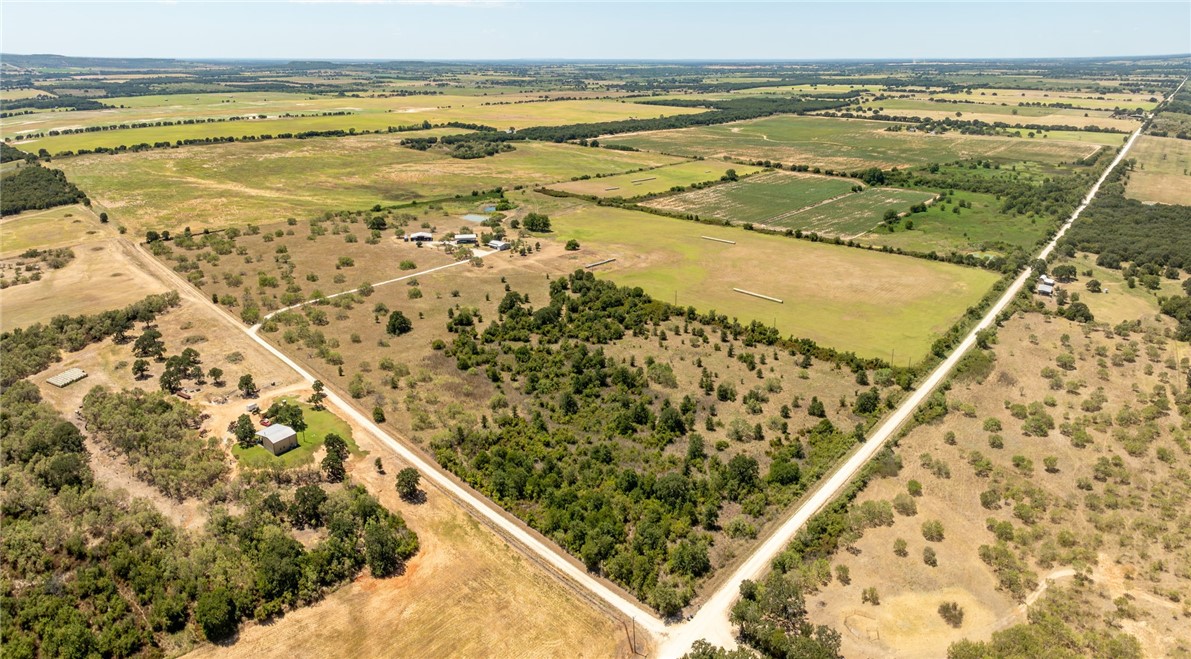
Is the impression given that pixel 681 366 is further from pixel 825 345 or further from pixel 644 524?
pixel 644 524

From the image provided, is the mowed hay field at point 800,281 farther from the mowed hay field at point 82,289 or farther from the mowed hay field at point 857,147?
the mowed hay field at point 857,147

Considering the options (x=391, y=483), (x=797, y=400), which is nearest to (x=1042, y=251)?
(x=797, y=400)

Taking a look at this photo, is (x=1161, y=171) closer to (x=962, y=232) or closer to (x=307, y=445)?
(x=962, y=232)

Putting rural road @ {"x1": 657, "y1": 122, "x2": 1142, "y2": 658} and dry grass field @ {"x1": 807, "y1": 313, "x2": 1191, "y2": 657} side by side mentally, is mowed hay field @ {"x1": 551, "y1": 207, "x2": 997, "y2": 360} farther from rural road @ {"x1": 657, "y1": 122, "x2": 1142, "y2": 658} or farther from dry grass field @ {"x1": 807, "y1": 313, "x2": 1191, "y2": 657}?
dry grass field @ {"x1": 807, "y1": 313, "x2": 1191, "y2": 657}

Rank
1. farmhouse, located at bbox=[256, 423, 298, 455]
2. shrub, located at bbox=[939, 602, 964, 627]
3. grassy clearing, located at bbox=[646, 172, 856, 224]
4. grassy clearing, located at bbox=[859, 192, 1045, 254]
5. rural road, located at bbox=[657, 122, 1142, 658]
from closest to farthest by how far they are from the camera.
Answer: rural road, located at bbox=[657, 122, 1142, 658] → shrub, located at bbox=[939, 602, 964, 627] → farmhouse, located at bbox=[256, 423, 298, 455] → grassy clearing, located at bbox=[859, 192, 1045, 254] → grassy clearing, located at bbox=[646, 172, 856, 224]

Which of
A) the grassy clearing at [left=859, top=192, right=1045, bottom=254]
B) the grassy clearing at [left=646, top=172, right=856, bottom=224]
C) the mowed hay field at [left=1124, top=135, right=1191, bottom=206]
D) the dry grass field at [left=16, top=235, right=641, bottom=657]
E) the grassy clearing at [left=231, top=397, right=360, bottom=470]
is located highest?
the mowed hay field at [left=1124, top=135, right=1191, bottom=206]

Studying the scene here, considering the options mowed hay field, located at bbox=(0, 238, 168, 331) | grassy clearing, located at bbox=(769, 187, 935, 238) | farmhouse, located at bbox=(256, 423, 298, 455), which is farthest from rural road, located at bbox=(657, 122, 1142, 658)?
mowed hay field, located at bbox=(0, 238, 168, 331)
